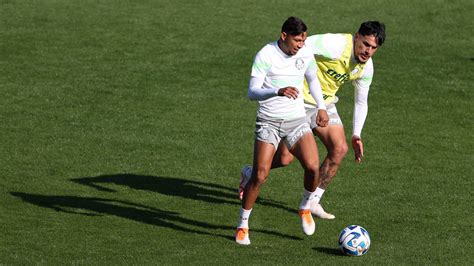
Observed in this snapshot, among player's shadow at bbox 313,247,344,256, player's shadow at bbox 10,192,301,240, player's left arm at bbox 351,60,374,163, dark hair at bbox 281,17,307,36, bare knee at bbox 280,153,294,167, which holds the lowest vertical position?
player's shadow at bbox 10,192,301,240

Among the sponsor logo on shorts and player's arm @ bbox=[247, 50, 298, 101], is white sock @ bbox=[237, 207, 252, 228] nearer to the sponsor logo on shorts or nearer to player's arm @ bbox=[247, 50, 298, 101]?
the sponsor logo on shorts

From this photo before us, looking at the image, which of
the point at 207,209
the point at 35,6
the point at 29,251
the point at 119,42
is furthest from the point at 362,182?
the point at 35,6

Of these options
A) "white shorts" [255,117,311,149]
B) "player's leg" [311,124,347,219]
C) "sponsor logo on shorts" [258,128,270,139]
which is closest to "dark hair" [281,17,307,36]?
"white shorts" [255,117,311,149]

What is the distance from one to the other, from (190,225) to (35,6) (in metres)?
14.8

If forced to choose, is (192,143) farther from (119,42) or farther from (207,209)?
(119,42)

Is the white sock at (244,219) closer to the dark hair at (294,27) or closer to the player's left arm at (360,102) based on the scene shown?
the player's left arm at (360,102)

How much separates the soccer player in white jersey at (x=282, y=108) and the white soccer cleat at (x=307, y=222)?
56 centimetres

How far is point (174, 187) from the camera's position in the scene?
60.5 ft

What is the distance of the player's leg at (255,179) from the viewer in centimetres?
1495

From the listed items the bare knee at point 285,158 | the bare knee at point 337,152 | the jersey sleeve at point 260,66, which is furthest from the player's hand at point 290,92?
the bare knee at point 337,152

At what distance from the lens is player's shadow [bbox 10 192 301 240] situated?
16141mm

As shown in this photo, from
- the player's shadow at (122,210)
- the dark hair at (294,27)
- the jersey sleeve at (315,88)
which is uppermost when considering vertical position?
the dark hair at (294,27)

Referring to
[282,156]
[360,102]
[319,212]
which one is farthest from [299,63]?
[319,212]

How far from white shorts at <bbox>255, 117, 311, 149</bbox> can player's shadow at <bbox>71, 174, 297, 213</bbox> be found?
2523 millimetres
